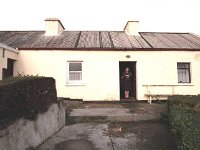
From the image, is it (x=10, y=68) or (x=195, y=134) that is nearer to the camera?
(x=195, y=134)

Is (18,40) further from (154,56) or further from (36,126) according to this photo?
(36,126)

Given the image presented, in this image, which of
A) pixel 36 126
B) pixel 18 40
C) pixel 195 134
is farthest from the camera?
pixel 18 40

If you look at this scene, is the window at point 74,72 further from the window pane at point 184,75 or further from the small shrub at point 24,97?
the small shrub at point 24,97

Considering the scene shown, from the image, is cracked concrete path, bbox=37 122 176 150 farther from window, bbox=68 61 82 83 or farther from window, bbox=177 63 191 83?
window, bbox=177 63 191 83

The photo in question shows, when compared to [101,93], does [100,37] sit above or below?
above

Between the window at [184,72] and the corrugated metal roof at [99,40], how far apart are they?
1.13 m

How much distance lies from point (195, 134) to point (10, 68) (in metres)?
12.1

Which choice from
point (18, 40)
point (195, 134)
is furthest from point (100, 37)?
point (195, 134)

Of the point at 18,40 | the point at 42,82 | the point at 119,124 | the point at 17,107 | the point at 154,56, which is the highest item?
the point at 18,40

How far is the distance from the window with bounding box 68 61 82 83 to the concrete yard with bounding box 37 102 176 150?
210 inches

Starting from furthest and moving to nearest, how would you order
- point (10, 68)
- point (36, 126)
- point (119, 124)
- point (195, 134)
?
point (10, 68), point (119, 124), point (36, 126), point (195, 134)

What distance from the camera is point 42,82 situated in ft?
27.6

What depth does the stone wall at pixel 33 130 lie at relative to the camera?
568cm

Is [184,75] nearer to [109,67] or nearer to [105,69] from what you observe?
[109,67]
